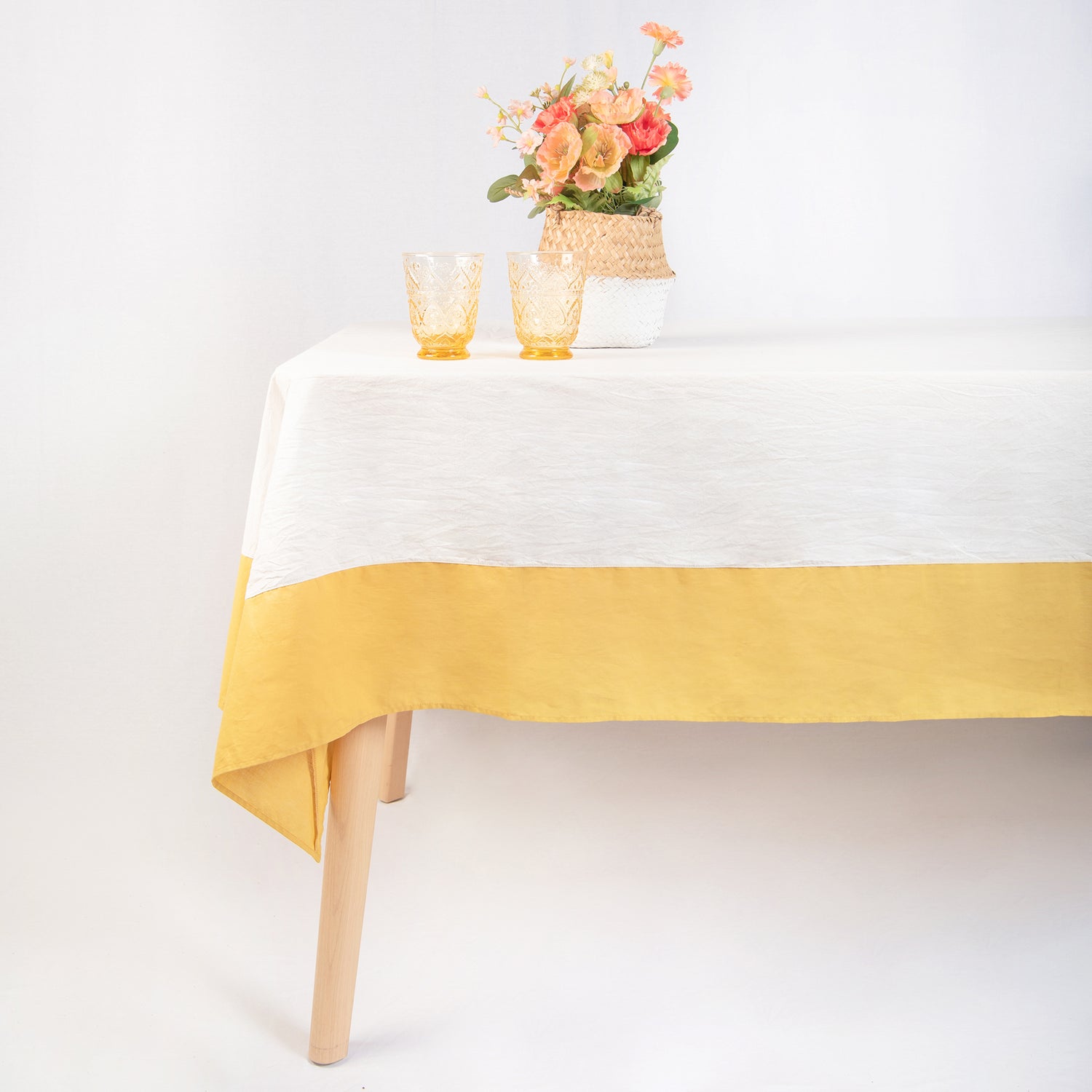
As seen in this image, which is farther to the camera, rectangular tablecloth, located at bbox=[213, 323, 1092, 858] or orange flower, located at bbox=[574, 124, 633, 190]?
orange flower, located at bbox=[574, 124, 633, 190]

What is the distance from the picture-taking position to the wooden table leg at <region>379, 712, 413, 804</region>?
1.52m

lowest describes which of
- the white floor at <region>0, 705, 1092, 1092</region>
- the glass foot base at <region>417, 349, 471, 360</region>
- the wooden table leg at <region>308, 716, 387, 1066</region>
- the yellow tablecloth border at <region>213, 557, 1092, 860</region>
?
the white floor at <region>0, 705, 1092, 1092</region>

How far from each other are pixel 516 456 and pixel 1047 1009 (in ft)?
2.68

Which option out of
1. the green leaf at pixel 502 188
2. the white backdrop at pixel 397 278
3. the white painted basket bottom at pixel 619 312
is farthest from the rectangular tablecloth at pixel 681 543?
the white backdrop at pixel 397 278

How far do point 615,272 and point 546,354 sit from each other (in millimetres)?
215

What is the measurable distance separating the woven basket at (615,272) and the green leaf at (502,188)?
55mm

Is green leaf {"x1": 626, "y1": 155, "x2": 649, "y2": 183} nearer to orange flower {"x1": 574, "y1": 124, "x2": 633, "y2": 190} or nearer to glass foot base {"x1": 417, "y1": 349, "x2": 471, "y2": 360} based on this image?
orange flower {"x1": 574, "y1": 124, "x2": 633, "y2": 190}

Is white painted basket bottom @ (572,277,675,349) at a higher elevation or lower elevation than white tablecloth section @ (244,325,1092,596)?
higher

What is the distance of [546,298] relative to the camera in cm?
107

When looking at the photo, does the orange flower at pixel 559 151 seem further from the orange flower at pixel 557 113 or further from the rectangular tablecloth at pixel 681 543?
the rectangular tablecloth at pixel 681 543

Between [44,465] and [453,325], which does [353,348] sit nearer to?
[453,325]

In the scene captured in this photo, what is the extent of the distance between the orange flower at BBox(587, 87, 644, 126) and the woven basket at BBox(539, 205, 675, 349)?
4.5 inches

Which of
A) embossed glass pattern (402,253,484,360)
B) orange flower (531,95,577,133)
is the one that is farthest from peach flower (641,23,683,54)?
embossed glass pattern (402,253,484,360)

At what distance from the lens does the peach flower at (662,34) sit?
1165 mm
